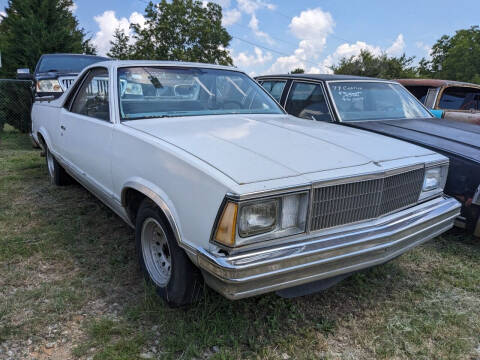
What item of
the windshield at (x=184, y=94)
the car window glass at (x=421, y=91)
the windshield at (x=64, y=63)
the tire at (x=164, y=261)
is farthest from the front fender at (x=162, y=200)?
the windshield at (x=64, y=63)

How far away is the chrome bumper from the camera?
1.62 metres

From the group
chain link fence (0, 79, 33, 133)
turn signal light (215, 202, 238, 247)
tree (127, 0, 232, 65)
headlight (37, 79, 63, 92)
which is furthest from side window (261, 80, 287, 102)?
tree (127, 0, 232, 65)

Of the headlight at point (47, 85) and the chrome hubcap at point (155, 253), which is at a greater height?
the headlight at point (47, 85)

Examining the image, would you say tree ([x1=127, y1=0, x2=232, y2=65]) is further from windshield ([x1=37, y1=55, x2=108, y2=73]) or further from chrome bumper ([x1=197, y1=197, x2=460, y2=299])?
chrome bumper ([x1=197, y1=197, x2=460, y2=299])

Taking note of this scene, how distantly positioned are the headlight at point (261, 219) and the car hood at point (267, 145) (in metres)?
0.12

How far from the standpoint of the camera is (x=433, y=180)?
254cm

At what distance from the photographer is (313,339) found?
2023 mm

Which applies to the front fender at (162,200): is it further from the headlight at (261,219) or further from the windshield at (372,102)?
the windshield at (372,102)

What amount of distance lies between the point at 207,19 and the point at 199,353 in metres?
34.7

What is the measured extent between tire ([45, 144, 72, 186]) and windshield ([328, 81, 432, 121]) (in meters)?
3.42


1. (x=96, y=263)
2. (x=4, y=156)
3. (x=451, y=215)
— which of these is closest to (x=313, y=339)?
(x=451, y=215)

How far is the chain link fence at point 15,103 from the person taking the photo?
8.92 m

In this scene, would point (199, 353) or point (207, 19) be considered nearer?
point (199, 353)

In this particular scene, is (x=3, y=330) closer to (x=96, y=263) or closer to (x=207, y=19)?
(x=96, y=263)
